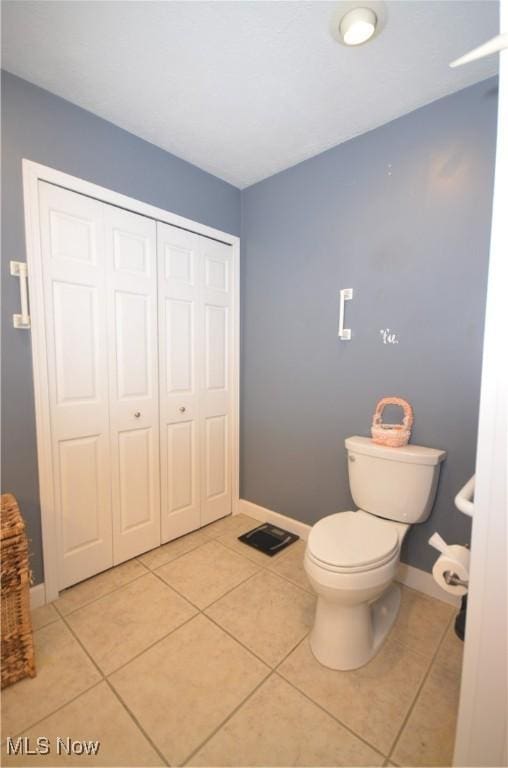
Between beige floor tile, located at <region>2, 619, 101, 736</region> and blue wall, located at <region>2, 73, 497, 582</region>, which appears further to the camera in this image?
blue wall, located at <region>2, 73, 497, 582</region>

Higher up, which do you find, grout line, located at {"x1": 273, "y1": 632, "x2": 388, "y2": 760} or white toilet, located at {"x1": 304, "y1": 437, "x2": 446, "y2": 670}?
white toilet, located at {"x1": 304, "y1": 437, "x2": 446, "y2": 670}

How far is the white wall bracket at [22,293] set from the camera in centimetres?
138

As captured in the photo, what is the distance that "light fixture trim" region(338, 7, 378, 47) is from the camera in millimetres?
1071

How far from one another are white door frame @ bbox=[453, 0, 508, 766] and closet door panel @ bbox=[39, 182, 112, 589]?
1625mm

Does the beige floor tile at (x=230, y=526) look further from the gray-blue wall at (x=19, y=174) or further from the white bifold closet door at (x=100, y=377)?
the gray-blue wall at (x=19, y=174)

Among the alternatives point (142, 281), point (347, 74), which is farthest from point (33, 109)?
point (347, 74)

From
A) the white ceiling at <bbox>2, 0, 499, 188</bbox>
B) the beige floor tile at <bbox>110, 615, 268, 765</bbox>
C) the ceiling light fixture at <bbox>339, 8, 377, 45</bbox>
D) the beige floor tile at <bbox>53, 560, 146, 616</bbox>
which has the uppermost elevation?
the white ceiling at <bbox>2, 0, 499, 188</bbox>

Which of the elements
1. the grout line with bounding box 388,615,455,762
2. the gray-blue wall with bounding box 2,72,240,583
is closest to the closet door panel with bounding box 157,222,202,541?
the gray-blue wall with bounding box 2,72,240,583

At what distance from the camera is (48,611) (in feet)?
4.88

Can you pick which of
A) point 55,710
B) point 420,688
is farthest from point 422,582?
point 55,710

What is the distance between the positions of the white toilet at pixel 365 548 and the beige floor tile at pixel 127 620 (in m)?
0.66

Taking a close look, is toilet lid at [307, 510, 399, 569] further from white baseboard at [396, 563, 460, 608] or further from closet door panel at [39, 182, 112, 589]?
closet door panel at [39, 182, 112, 589]

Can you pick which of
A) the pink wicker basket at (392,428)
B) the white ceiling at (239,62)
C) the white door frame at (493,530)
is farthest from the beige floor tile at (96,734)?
the white ceiling at (239,62)

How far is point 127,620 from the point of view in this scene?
4.72 feet
